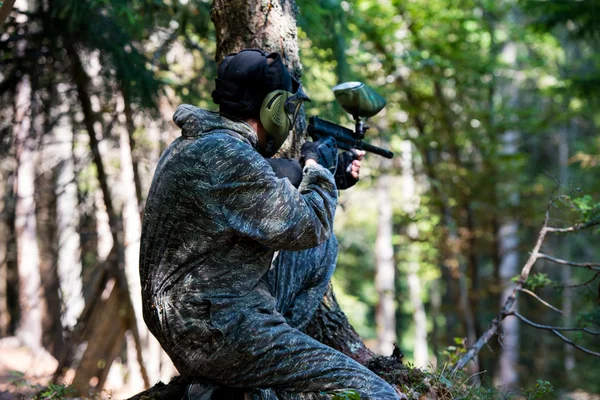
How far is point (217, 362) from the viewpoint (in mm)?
3416

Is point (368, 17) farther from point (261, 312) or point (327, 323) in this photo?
point (261, 312)

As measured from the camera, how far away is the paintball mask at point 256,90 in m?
3.59

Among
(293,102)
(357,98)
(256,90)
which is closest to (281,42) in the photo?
(357,98)

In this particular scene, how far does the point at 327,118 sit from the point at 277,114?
174 inches

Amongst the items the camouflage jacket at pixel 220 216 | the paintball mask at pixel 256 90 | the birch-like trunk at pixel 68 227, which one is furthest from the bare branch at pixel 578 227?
the birch-like trunk at pixel 68 227

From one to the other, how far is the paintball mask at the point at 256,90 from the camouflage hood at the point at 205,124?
0.10 meters

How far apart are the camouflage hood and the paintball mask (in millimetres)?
101

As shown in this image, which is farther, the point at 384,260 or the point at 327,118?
the point at 384,260

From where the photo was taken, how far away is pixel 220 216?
3.35 m

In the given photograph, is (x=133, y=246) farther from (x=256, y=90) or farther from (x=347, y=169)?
(x=256, y=90)

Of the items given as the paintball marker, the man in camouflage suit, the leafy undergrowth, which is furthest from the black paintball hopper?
the leafy undergrowth

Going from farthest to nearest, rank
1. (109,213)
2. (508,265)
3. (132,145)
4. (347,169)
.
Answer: (508,265)
(109,213)
(132,145)
(347,169)

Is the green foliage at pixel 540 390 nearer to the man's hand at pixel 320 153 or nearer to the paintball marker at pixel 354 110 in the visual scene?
the paintball marker at pixel 354 110

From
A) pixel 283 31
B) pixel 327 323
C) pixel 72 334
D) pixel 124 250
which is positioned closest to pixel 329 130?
pixel 283 31
